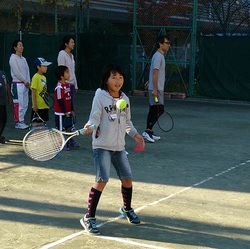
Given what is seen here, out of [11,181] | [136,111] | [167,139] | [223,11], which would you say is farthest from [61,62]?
[223,11]

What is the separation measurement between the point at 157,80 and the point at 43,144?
4689 mm

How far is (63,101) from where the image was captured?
8875 millimetres

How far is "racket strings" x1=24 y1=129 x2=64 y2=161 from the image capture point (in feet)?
17.6

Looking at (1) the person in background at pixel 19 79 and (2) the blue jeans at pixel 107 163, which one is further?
(1) the person in background at pixel 19 79

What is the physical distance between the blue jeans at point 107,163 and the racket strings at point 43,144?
0.47 metres

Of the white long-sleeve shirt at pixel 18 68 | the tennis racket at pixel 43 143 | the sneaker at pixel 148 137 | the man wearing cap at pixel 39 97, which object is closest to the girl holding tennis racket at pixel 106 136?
the tennis racket at pixel 43 143

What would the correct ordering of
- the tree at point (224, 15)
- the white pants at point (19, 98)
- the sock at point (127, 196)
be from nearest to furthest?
the sock at point (127, 196), the white pants at point (19, 98), the tree at point (224, 15)

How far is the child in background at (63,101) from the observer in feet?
28.8

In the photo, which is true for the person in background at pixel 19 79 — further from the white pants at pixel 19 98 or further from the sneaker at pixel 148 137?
the sneaker at pixel 148 137

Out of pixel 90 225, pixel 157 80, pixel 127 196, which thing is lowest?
pixel 90 225

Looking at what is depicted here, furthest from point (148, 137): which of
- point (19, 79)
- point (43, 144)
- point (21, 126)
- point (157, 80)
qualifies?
point (43, 144)

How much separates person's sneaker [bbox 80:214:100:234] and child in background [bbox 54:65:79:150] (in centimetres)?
403

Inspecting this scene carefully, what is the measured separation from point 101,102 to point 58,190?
1873mm

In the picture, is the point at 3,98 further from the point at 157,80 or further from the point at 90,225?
the point at 90,225
